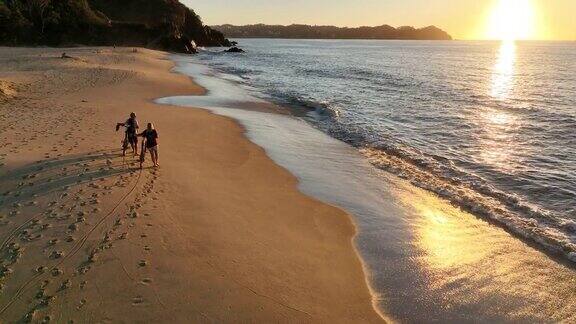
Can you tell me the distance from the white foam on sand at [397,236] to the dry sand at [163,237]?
54 centimetres

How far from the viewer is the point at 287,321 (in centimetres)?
733

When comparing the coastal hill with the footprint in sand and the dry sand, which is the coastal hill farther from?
the footprint in sand

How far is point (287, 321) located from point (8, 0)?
282 ft

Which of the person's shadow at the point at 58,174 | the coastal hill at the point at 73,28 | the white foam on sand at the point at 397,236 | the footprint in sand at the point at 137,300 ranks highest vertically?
the coastal hill at the point at 73,28

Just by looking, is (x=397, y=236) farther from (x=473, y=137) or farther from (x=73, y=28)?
(x=73, y=28)

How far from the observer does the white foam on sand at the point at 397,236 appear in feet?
27.0

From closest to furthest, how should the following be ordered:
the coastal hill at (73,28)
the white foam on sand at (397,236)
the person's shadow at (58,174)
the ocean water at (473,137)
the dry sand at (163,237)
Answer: the dry sand at (163,237) → the white foam on sand at (397,236) → the person's shadow at (58,174) → the ocean water at (473,137) → the coastal hill at (73,28)

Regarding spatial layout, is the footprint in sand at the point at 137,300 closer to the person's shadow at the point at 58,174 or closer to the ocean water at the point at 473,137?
the person's shadow at the point at 58,174

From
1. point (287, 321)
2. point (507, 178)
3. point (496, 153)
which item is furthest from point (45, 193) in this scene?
point (496, 153)

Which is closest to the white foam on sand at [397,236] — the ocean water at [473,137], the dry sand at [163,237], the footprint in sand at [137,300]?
the dry sand at [163,237]

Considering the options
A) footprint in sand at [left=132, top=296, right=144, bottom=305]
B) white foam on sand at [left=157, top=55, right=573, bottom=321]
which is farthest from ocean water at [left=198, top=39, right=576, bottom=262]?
footprint in sand at [left=132, top=296, right=144, bottom=305]

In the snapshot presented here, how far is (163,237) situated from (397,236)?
5579 millimetres

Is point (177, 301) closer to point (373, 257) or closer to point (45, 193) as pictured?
point (373, 257)

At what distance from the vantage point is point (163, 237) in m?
9.57
